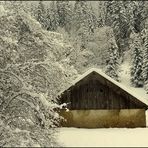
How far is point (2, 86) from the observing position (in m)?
18.7

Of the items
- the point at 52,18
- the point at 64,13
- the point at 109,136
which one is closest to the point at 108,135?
the point at 109,136

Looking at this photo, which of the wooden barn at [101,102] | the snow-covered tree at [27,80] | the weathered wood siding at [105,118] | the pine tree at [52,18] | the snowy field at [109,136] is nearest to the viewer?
the snow-covered tree at [27,80]

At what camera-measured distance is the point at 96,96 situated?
2633cm

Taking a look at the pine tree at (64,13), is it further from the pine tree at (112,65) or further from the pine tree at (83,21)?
the pine tree at (112,65)

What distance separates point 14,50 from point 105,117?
9.30 meters

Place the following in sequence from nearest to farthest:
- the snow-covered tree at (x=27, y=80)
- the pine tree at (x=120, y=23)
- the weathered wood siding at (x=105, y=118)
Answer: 1. the snow-covered tree at (x=27, y=80)
2. the weathered wood siding at (x=105, y=118)
3. the pine tree at (x=120, y=23)

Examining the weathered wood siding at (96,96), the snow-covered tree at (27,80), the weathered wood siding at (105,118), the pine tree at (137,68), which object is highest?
the snow-covered tree at (27,80)

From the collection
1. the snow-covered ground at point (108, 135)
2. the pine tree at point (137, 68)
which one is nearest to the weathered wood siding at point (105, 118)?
the snow-covered ground at point (108, 135)

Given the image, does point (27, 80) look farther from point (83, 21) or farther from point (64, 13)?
point (64, 13)

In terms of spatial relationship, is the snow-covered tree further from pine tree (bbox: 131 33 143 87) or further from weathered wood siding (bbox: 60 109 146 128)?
pine tree (bbox: 131 33 143 87)

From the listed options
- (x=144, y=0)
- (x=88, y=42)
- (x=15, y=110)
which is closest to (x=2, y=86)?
(x=15, y=110)

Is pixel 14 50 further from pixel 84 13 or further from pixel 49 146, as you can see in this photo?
pixel 84 13

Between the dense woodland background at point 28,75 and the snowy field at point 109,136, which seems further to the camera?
the snowy field at point 109,136

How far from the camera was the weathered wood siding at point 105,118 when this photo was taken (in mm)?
26484
